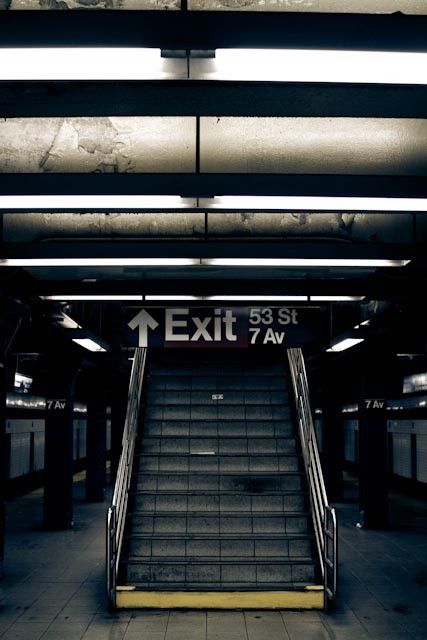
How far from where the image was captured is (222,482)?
9938 mm

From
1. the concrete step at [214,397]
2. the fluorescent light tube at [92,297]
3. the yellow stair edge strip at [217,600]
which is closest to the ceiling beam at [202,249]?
the fluorescent light tube at [92,297]

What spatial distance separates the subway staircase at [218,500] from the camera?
8.20 meters

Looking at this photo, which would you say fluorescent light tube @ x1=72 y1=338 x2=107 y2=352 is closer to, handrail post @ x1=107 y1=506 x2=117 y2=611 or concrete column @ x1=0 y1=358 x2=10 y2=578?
concrete column @ x1=0 y1=358 x2=10 y2=578

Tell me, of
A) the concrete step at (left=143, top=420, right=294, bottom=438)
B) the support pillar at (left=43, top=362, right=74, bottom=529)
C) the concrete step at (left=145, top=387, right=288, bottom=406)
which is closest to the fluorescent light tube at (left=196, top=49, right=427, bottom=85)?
the concrete step at (left=143, top=420, right=294, bottom=438)

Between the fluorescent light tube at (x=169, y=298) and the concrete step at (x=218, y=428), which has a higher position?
the fluorescent light tube at (x=169, y=298)

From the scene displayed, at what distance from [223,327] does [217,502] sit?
113 inches

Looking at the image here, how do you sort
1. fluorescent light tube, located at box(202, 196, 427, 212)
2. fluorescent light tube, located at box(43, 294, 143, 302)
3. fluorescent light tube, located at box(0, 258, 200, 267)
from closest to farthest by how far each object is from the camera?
fluorescent light tube, located at box(202, 196, 427, 212) < fluorescent light tube, located at box(0, 258, 200, 267) < fluorescent light tube, located at box(43, 294, 143, 302)

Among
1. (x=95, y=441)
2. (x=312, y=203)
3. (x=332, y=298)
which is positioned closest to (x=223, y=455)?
(x=332, y=298)

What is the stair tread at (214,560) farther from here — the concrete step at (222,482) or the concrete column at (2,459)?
the concrete column at (2,459)

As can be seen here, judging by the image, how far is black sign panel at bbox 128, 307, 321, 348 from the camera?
316 inches

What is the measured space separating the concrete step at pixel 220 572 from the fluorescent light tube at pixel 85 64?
6942mm

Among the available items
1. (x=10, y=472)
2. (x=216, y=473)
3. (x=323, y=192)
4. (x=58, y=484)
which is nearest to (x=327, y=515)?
(x=216, y=473)

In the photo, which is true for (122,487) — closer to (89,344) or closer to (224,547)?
(224,547)

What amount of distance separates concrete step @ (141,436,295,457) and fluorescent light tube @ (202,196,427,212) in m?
6.66
